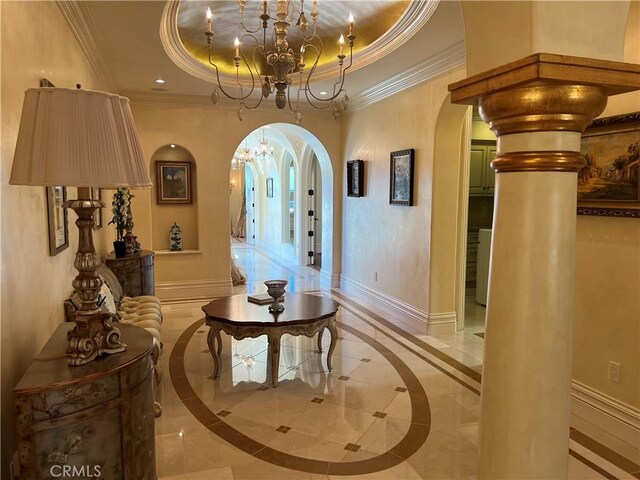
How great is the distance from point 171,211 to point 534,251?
647cm

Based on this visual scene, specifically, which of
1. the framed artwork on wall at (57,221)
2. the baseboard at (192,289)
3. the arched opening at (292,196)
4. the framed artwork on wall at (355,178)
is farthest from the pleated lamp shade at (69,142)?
the arched opening at (292,196)

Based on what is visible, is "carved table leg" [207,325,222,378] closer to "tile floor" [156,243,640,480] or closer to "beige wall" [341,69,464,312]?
"tile floor" [156,243,640,480]

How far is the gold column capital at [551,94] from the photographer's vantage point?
1.10 metres

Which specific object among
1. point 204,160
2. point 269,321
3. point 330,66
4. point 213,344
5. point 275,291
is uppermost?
point 330,66

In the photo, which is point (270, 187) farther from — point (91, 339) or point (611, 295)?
point (91, 339)

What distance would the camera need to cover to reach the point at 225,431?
299cm

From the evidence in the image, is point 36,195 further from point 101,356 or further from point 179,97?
point 179,97

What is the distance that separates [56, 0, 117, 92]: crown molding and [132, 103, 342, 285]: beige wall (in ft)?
4.55

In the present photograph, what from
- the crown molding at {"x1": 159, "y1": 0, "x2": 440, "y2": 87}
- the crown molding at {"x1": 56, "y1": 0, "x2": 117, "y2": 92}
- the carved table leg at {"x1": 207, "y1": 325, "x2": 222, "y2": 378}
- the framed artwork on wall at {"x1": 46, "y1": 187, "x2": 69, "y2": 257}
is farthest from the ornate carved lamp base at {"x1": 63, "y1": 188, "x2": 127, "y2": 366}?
the crown molding at {"x1": 159, "y1": 0, "x2": 440, "y2": 87}

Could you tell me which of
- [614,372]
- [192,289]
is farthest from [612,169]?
[192,289]

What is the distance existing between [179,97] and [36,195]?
14.3 ft

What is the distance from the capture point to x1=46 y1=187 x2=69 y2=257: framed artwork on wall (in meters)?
2.69

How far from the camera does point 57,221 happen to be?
2.90 meters

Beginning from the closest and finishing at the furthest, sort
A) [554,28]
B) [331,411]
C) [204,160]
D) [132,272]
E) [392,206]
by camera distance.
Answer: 1. [554,28]
2. [331,411]
3. [132,272]
4. [392,206]
5. [204,160]
